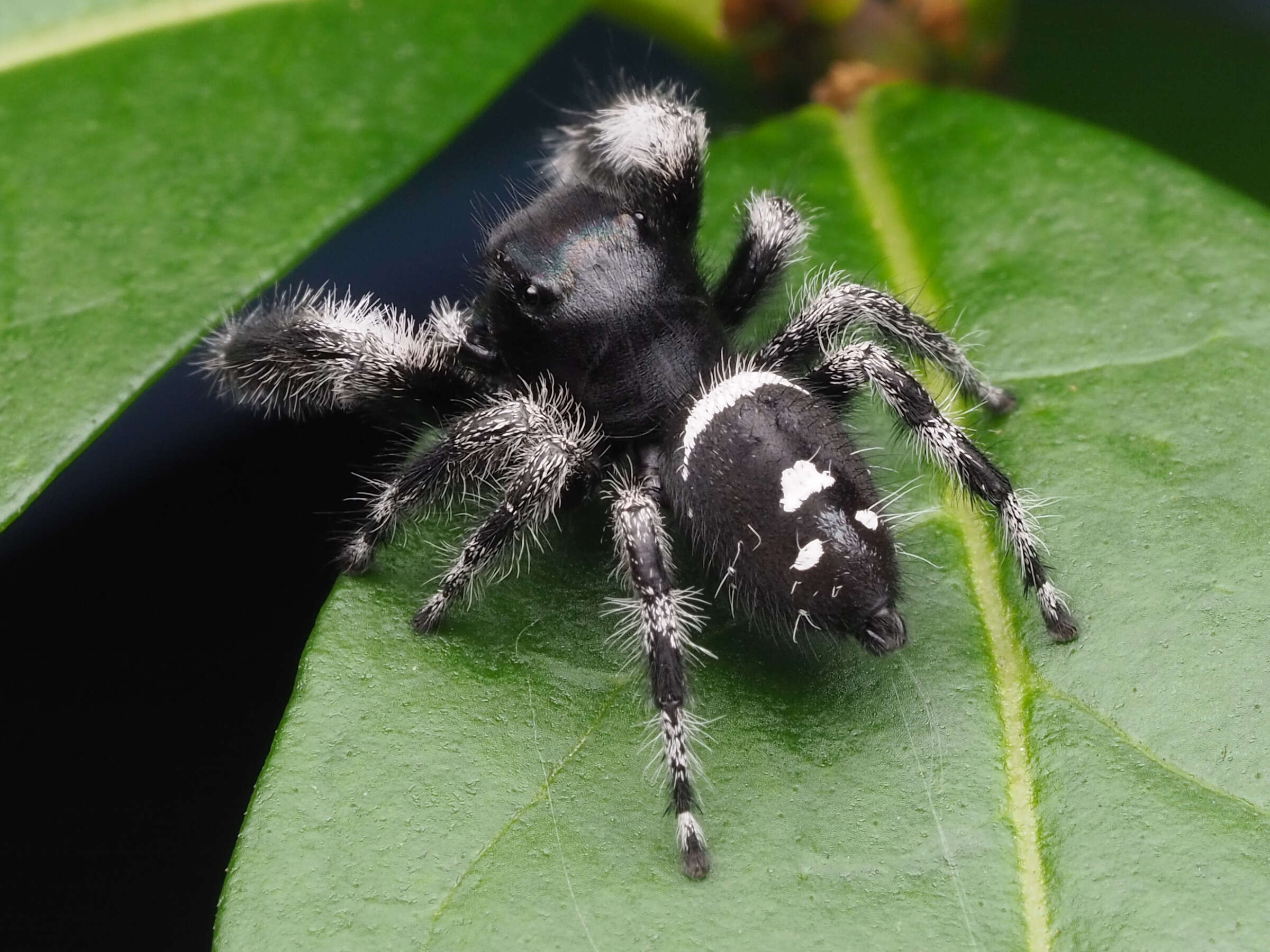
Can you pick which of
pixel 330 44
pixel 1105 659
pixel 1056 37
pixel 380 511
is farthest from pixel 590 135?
pixel 1105 659

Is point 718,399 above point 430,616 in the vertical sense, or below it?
above

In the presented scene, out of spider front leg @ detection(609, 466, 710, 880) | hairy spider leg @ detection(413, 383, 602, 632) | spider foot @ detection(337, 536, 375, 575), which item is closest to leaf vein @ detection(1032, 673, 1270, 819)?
spider front leg @ detection(609, 466, 710, 880)

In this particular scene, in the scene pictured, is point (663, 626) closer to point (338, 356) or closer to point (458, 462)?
point (458, 462)

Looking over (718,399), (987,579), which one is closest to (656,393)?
(718,399)

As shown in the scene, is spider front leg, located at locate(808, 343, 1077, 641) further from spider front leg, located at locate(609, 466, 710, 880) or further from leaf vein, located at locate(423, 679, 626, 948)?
leaf vein, located at locate(423, 679, 626, 948)

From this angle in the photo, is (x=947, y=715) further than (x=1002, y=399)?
No

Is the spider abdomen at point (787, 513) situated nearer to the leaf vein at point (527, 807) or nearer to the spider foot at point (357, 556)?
the leaf vein at point (527, 807)
